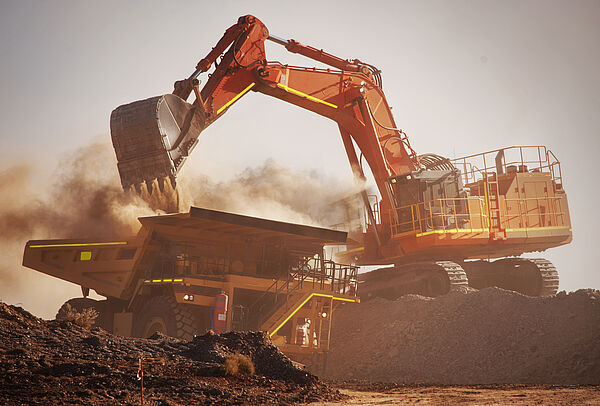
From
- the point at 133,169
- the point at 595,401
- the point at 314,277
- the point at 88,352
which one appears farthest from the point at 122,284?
the point at 595,401

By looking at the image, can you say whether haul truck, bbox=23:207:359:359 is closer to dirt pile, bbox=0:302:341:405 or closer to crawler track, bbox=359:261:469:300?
dirt pile, bbox=0:302:341:405

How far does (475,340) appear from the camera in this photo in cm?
1453

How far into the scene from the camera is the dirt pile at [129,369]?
7.39m

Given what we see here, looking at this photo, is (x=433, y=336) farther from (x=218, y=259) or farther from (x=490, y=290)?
(x=218, y=259)

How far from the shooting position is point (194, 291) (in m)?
13.2

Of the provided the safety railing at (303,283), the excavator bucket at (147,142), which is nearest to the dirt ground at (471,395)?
the safety railing at (303,283)

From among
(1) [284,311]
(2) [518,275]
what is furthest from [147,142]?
(2) [518,275]

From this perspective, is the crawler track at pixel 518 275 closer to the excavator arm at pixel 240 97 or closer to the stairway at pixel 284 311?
the excavator arm at pixel 240 97

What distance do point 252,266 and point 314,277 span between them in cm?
149

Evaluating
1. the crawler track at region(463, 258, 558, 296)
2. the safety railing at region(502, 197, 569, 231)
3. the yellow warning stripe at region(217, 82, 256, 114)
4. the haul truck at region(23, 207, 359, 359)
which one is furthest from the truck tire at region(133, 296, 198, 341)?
the crawler track at region(463, 258, 558, 296)

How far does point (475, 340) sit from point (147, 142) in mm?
8902

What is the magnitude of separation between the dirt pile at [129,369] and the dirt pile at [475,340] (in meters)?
5.04

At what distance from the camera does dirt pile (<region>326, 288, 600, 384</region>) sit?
12.9 metres

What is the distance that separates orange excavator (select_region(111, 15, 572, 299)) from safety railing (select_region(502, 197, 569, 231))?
30 millimetres
